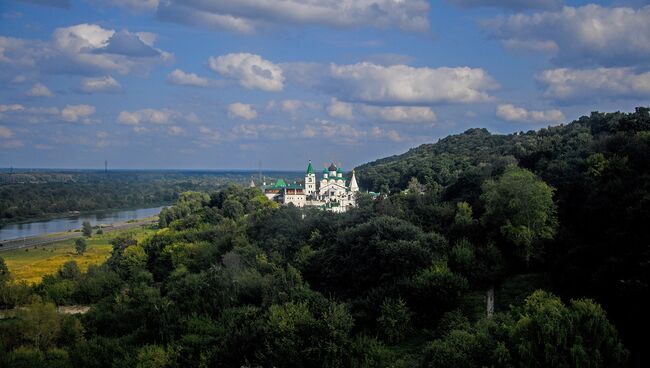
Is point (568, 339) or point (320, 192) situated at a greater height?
point (320, 192)

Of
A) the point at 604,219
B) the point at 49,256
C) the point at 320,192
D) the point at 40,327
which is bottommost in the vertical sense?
the point at 49,256

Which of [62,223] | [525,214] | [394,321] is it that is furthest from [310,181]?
[394,321]

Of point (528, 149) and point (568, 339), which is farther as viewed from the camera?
point (528, 149)

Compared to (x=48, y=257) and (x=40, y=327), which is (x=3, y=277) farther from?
(x=48, y=257)

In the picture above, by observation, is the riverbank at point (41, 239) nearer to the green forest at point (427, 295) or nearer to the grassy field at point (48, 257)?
the grassy field at point (48, 257)

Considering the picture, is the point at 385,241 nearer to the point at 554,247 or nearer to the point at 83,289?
the point at 554,247

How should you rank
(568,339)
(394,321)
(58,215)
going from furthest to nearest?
(58,215)
(394,321)
(568,339)
